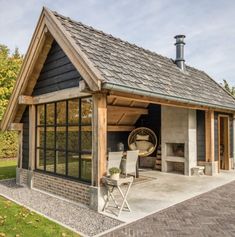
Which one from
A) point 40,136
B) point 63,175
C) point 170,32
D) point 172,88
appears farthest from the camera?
point 170,32

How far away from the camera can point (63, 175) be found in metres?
7.14

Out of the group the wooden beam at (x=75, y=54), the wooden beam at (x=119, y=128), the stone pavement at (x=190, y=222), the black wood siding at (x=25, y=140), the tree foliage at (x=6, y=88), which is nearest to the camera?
the stone pavement at (x=190, y=222)

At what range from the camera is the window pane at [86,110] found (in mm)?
6387

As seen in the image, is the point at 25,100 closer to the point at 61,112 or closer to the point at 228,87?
the point at 61,112

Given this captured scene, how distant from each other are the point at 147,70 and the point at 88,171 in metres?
3.53

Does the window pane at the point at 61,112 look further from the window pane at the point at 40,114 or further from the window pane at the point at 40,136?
the window pane at the point at 40,136

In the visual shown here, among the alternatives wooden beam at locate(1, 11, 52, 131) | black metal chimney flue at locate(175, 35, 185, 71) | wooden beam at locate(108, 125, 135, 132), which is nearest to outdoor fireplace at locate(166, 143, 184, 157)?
wooden beam at locate(108, 125, 135, 132)

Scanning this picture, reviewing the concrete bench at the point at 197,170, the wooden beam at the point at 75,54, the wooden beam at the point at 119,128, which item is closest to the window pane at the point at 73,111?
the wooden beam at the point at 75,54

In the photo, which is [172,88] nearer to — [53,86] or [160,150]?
[53,86]

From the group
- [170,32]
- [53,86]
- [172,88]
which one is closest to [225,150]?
[172,88]

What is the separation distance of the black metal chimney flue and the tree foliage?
10829 mm

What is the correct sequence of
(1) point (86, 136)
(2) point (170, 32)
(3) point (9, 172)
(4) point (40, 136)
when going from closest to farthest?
(1) point (86, 136) → (4) point (40, 136) → (3) point (9, 172) → (2) point (170, 32)

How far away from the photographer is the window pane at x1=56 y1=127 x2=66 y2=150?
7.37m

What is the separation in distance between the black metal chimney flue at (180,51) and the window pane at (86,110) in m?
6.53
